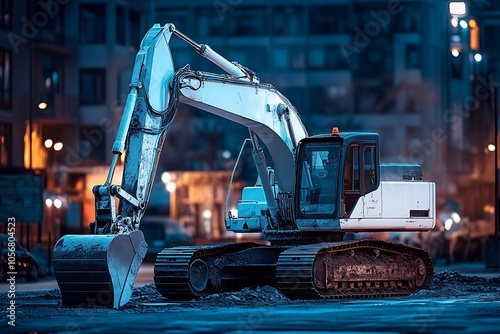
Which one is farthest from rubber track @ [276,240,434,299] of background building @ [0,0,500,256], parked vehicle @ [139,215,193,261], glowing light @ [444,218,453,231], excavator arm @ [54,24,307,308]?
background building @ [0,0,500,256]

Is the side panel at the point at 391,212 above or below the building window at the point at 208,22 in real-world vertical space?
below

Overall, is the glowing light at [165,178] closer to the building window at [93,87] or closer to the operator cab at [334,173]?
the building window at [93,87]

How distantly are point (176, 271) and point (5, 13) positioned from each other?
119 ft

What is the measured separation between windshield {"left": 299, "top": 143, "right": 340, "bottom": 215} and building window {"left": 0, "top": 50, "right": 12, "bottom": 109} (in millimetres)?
35822

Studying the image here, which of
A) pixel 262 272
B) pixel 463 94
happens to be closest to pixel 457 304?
pixel 262 272

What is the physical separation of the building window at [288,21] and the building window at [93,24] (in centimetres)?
2482

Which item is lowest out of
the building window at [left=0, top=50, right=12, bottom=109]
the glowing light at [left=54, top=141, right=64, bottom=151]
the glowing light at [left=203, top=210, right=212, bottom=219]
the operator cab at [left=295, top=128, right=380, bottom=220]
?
the glowing light at [left=203, top=210, right=212, bottom=219]

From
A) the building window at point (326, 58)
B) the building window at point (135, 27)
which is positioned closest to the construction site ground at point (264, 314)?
the building window at point (135, 27)

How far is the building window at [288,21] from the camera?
9544cm

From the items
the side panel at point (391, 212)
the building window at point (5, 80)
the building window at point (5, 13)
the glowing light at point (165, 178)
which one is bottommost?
the side panel at point (391, 212)

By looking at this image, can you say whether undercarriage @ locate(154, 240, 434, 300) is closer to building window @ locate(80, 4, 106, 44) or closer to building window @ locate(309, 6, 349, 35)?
building window @ locate(80, 4, 106, 44)

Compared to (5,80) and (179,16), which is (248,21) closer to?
(179,16)

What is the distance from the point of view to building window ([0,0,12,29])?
205 ft

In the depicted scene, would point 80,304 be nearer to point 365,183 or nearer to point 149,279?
point 365,183
